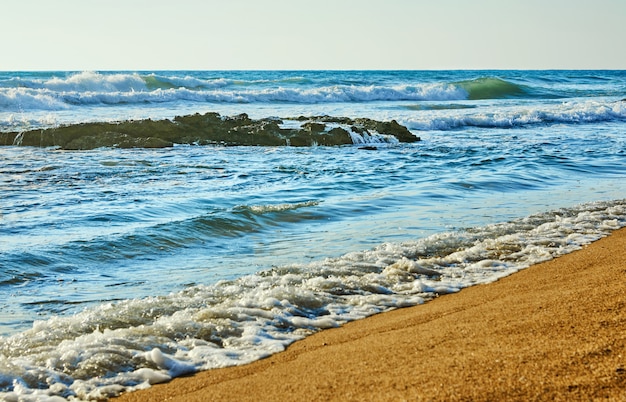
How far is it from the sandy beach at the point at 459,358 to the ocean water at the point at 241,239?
236mm

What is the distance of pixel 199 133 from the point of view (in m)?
15.0

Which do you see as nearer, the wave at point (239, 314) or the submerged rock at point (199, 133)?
the wave at point (239, 314)

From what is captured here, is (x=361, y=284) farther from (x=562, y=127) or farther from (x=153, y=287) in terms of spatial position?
(x=562, y=127)

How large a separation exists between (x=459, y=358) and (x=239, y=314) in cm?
149

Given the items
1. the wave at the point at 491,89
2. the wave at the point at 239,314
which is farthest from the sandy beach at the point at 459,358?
the wave at the point at 491,89

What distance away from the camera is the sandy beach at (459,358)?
2658 mm

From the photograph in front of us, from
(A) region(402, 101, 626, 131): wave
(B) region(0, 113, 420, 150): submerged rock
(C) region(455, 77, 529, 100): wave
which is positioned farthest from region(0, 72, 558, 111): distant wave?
(A) region(402, 101, 626, 131): wave

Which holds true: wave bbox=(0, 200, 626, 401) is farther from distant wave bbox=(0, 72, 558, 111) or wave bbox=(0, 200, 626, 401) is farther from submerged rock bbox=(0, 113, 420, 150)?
distant wave bbox=(0, 72, 558, 111)

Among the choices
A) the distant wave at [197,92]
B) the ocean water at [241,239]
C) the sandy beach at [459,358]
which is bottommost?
the ocean water at [241,239]

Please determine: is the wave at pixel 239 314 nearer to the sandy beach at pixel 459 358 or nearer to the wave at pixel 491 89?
the sandy beach at pixel 459 358

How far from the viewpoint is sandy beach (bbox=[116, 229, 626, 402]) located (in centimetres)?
266

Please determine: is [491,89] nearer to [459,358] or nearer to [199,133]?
[199,133]

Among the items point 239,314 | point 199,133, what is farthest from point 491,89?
point 239,314

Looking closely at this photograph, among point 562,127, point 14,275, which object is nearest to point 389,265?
point 14,275
